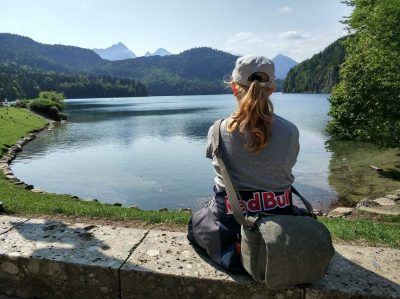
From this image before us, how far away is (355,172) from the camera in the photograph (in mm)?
28625

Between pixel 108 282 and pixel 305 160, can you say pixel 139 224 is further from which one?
pixel 305 160

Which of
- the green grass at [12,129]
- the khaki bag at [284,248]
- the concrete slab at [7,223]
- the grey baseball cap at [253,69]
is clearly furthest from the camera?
the green grass at [12,129]

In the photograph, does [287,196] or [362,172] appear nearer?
[287,196]

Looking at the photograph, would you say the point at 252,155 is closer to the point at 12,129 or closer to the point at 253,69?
the point at 253,69

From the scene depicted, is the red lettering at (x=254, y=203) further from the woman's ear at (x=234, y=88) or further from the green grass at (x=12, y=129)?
the green grass at (x=12, y=129)

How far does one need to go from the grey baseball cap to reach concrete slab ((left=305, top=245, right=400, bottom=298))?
2.31 metres

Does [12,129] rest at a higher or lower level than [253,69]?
lower

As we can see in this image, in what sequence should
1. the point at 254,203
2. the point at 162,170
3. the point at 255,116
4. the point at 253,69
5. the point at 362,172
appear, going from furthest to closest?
the point at 162,170 < the point at 362,172 < the point at 254,203 < the point at 253,69 < the point at 255,116

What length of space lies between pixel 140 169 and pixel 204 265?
91.8 feet

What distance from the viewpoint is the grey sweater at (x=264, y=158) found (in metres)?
4.27

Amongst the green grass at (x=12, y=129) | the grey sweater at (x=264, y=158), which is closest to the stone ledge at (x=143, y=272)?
the grey sweater at (x=264, y=158)

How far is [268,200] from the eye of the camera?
4.37m

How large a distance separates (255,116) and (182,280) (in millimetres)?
2074

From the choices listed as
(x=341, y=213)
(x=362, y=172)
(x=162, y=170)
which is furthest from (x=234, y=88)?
(x=162, y=170)
